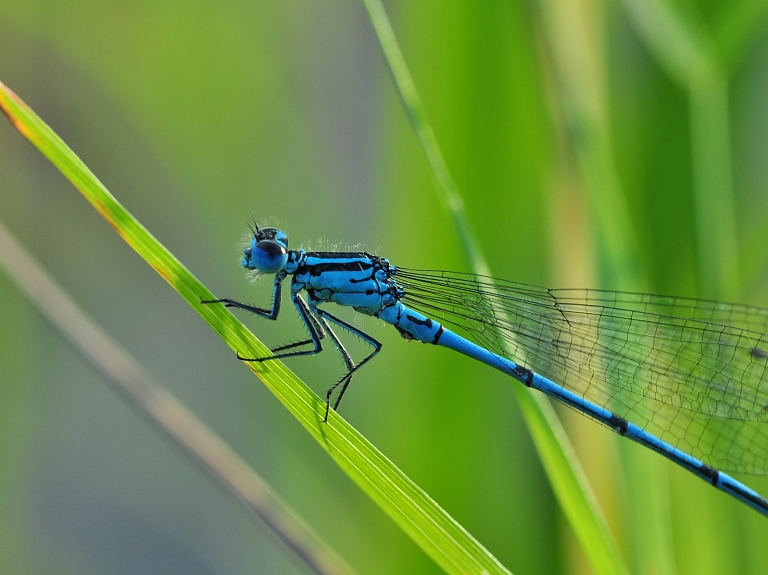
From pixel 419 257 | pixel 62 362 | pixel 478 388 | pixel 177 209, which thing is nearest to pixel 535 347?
pixel 478 388

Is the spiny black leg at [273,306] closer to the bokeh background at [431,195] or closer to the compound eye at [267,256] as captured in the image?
the compound eye at [267,256]

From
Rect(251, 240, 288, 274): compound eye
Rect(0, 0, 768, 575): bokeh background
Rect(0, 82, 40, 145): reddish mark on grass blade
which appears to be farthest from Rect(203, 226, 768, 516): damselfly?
Rect(0, 82, 40, 145): reddish mark on grass blade

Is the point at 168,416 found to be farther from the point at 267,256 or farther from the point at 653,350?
the point at 653,350

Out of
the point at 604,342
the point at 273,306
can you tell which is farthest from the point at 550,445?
the point at 273,306

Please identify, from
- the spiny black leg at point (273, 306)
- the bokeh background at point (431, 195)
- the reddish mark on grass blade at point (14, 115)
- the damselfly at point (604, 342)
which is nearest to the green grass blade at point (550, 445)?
the bokeh background at point (431, 195)

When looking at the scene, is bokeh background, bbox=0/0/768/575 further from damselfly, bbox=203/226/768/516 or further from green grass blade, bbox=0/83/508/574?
green grass blade, bbox=0/83/508/574

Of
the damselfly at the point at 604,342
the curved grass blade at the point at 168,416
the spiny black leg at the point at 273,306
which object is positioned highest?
the damselfly at the point at 604,342
